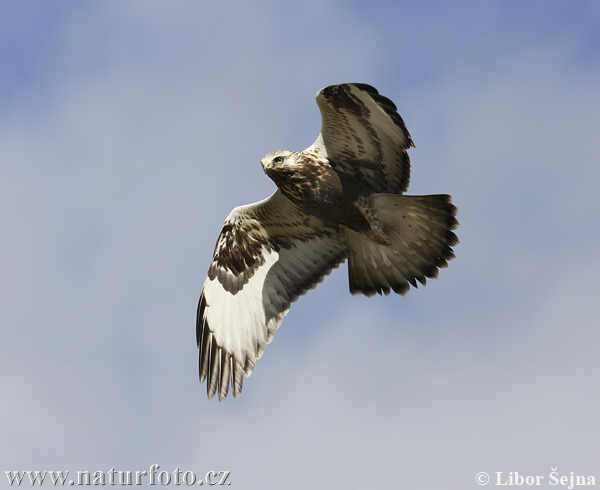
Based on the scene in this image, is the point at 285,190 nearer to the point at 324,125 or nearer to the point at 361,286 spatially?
the point at 324,125

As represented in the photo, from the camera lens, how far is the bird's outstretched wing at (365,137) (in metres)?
8.27

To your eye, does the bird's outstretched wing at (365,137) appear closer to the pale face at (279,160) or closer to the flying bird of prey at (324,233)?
the flying bird of prey at (324,233)

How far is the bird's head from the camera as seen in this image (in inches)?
347

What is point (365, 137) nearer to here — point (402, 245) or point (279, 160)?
point (279, 160)

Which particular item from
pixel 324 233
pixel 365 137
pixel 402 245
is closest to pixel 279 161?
pixel 365 137

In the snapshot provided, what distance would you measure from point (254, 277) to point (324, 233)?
3.67ft

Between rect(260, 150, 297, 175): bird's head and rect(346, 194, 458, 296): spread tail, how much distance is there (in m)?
1.06

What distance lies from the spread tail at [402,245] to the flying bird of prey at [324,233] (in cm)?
1

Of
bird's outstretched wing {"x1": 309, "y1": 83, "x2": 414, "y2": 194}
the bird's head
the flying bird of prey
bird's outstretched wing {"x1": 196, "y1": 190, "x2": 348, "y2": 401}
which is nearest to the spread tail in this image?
the flying bird of prey

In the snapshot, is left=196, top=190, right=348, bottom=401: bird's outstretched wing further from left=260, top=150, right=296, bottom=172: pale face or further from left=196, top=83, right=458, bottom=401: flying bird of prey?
left=260, top=150, right=296, bottom=172: pale face

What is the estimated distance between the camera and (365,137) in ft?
28.7

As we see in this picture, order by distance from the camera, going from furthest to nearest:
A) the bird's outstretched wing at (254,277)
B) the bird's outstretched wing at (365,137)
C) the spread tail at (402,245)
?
the bird's outstretched wing at (254,277)
the spread tail at (402,245)
the bird's outstretched wing at (365,137)

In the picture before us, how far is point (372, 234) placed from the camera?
30.5 feet

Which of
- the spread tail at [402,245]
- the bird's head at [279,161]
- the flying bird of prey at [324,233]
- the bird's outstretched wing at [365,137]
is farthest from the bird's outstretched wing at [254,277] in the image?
the bird's outstretched wing at [365,137]
